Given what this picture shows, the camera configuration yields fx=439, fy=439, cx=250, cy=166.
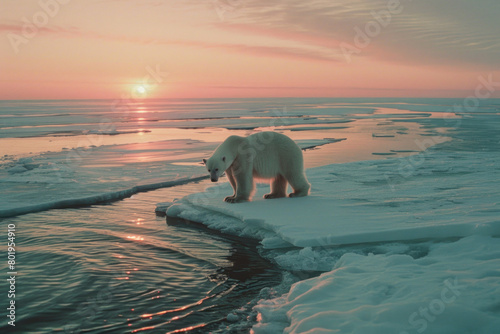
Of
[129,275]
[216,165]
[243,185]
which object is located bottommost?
[129,275]

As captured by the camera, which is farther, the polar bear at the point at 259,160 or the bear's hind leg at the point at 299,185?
the bear's hind leg at the point at 299,185

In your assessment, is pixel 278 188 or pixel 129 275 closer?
pixel 129 275

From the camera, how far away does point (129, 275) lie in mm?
3770

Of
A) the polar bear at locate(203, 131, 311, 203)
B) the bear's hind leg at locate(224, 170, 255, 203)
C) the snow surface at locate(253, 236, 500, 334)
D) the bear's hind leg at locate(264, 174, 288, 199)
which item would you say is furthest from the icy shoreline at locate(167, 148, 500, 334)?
the bear's hind leg at locate(264, 174, 288, 199)

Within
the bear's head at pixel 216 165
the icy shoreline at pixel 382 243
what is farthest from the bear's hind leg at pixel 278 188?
the bear's head at pixel 216 165

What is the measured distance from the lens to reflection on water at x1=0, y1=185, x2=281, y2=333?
9.94 feet

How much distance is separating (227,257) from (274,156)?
1.95 metres

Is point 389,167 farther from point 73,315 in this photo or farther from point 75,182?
point 73,315

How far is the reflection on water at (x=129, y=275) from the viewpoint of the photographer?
3029 mm

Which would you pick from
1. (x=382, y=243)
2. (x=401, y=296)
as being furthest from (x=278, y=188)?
(x=401, y=296)

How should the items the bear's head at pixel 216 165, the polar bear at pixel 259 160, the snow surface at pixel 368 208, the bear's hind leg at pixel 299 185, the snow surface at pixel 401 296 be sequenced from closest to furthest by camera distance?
the snow surface at pixel 401 296, the snow surface at pixel 368 208, the bear's head at pixel 216 165, the polar bear at pixel 259 160, the bear's hind leg at pixel 299 185

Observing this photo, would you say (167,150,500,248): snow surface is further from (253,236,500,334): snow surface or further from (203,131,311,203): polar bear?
(253,236,500,334): snow surface

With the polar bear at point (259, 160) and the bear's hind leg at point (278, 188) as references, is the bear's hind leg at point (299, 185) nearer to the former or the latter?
the polar bear at point (259, 160)

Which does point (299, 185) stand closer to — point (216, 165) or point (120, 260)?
point (216, 165)
